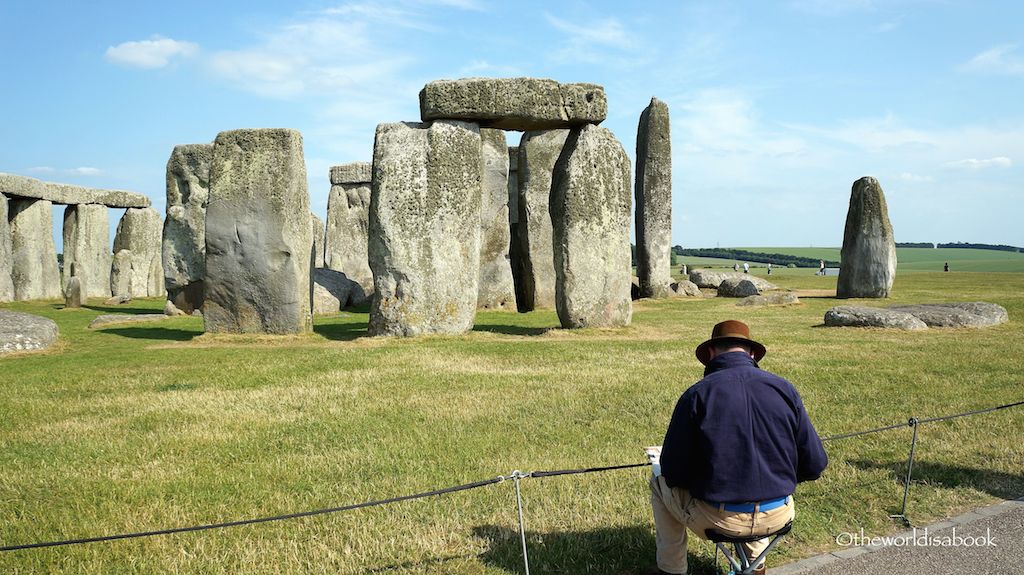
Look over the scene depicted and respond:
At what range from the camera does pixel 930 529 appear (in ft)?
15.5

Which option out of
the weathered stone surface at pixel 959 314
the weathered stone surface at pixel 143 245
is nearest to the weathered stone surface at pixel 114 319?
the weathered stone surface at pixel 143 245

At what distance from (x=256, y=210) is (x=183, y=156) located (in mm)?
6849

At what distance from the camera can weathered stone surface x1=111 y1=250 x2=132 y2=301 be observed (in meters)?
24.1

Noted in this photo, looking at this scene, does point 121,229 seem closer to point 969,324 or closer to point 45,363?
point 45,363

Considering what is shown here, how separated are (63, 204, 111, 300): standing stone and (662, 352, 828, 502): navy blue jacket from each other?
2593cm

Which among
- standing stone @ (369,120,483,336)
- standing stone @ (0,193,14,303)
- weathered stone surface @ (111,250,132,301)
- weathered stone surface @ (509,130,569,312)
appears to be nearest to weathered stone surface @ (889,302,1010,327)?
weathered stone surface @ (509,130,569,312)

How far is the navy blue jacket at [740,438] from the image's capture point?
3.57 metres

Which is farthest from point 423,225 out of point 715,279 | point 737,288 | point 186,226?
point 715,279

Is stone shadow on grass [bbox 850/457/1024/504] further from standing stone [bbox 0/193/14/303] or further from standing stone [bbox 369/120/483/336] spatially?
standing stone [bbox 0/193/14/303]

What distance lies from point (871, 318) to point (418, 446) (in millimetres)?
10289

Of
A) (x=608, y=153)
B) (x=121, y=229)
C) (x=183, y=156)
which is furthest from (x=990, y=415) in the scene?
(x=121, y=229)

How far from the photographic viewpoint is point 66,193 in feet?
84.4

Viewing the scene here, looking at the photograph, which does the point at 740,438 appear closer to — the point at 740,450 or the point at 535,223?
the point at 740,450

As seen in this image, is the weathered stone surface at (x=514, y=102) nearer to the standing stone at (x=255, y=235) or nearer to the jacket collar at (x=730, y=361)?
the standing stone at (x=255, y=235)
